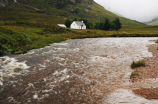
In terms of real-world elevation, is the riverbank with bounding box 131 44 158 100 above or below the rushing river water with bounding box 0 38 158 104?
above

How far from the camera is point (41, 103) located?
11172mm

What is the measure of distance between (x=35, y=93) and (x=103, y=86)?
21.8 ft

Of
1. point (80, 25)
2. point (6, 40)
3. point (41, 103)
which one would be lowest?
point (41, 103)

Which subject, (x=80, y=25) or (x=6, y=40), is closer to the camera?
(x=6, y=40)

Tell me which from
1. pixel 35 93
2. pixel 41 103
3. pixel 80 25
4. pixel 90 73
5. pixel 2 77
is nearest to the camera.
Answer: pixel 41 103

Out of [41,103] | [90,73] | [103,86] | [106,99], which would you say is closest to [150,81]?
[103,86]

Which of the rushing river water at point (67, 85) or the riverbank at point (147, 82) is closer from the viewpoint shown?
the rushing river water at point (67, 85)

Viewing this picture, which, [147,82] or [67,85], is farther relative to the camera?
[67,85]

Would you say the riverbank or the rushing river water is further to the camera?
the riverbank

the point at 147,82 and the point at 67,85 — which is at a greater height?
the point at 147,82

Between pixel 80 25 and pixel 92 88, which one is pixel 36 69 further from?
pixel 80 25

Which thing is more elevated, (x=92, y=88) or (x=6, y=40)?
(x=6, y=40)

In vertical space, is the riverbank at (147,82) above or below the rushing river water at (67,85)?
above

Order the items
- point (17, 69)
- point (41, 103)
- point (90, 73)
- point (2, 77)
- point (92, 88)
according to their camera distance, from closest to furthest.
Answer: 1. point (41, 103)
2. point (92, 88)
3. point (2, 77)
4. point (90, 73)
5. point (17, 69)
